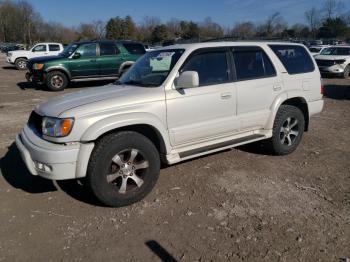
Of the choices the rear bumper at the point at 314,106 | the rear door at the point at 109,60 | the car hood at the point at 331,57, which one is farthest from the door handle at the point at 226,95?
the car hood at the point at 331,57

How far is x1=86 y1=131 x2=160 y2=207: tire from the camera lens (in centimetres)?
396

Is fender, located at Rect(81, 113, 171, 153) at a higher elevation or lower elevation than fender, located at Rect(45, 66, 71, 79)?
lower

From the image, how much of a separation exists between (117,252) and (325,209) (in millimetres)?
2313

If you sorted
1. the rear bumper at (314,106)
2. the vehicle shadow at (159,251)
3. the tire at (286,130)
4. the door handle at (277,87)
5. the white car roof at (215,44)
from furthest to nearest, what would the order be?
the rear bumper at (314,106), the tire at (286,130), the door handle at (277,87), the white car roof at (215,44), the vehicle shadow at (159,251)

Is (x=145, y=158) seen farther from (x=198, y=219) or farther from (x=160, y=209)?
(x=198, y=219)

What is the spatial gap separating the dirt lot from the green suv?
27.2 feet

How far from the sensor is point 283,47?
19.2 feet

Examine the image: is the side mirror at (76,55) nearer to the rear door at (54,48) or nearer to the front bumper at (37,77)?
the front bumper at (37,77)

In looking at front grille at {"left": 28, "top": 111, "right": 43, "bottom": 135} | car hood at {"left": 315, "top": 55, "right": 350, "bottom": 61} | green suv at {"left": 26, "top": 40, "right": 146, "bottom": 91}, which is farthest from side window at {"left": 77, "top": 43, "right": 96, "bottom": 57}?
car hood at {"left": 315, "top": 55, "right": 350, "bottom": 61}

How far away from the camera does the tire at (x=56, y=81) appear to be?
13516mm

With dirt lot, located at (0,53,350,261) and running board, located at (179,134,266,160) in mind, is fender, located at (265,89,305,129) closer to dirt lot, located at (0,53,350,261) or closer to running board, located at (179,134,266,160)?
running board, located at (179,134,266,160)

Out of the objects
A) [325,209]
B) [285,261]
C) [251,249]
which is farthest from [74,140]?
[325,209]

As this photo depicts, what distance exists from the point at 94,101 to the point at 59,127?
50 cm

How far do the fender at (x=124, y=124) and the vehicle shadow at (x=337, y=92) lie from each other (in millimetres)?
9071
